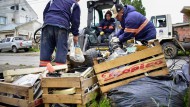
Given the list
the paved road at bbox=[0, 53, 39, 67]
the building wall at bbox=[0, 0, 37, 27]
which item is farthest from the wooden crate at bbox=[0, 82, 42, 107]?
the building wall at bbox=[0, 0, 37, 27]

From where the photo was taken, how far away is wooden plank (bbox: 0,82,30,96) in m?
3.03

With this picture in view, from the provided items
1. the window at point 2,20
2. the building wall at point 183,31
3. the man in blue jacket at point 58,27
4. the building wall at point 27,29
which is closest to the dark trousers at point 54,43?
the man in blue jacket at point 58,27

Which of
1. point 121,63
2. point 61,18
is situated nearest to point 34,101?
point 121,63

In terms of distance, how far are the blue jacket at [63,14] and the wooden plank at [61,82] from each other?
1286 millimetres

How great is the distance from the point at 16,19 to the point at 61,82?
51165 millimetres

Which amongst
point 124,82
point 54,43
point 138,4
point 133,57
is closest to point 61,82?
point 124,82

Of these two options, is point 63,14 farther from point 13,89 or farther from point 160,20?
point 160,20

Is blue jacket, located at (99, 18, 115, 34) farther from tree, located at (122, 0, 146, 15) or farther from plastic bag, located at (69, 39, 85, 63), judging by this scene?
tree, located at (122, 0, 146, 15)

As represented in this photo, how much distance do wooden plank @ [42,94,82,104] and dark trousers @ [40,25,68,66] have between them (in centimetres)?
109

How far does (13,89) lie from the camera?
3.16m

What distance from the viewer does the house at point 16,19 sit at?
143ft

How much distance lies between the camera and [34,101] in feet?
10.1

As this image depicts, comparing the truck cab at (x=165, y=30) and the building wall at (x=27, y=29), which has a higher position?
the building wall at (x=27, y=29)

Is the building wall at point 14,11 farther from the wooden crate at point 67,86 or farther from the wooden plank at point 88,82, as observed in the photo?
the wooden crate at point 67,86
